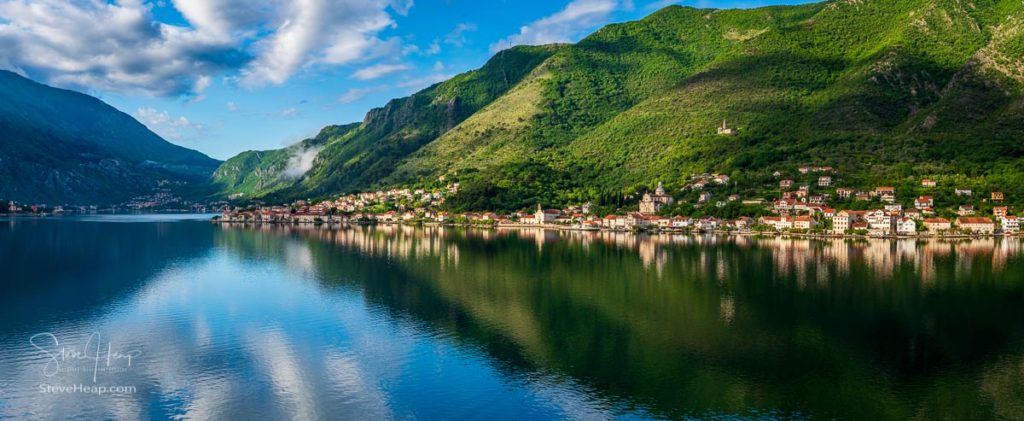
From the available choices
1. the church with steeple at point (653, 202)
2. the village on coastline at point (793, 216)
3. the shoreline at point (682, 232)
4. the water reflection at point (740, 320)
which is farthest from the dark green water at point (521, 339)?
the church with steeple at point (653, 202)

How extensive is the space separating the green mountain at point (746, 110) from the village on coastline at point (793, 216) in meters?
3.55

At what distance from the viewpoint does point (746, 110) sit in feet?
370

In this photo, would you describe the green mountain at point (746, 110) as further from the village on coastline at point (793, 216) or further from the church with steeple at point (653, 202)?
the church with steeple at point (653, 202)

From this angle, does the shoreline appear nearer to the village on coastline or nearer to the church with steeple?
the village on coastline

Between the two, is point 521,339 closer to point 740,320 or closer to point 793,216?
point 740,320

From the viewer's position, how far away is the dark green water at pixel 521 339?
16.9 m

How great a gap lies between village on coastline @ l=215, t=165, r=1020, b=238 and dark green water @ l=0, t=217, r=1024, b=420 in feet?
78.8

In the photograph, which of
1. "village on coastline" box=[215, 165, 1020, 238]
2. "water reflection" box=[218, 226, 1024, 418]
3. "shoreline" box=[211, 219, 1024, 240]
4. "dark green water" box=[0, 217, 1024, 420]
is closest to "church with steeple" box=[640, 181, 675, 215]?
"village on coastline" box=[215, 165, 1020, 238]

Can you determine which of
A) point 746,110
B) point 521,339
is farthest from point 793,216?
point 521,339

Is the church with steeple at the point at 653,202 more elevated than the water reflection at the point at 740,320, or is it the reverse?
the church with steeple at the point at 653,202

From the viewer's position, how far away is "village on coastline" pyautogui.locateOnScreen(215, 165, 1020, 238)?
6738 cm

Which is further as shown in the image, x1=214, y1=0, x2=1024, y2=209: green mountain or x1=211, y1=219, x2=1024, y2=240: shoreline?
x1=214, y1=0, x2=1024, y2=209: green mountain

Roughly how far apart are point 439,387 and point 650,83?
460 feet

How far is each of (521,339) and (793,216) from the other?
198 feet
